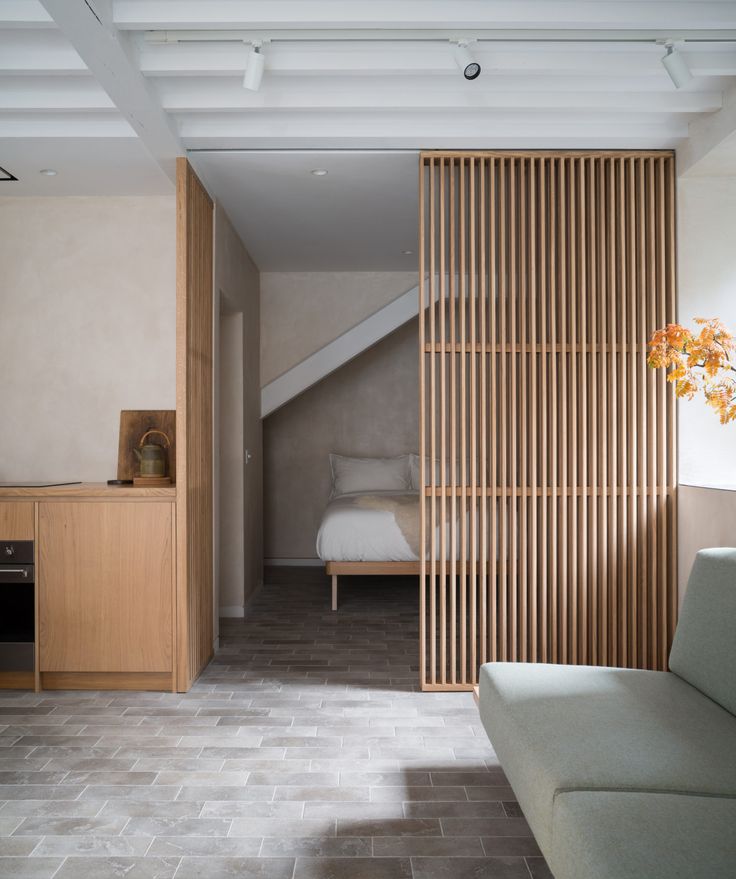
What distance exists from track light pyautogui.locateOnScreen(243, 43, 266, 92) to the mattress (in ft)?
10.4

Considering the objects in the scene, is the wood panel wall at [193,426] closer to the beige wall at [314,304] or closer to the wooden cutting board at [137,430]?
the wooden cutting board at [137,430]

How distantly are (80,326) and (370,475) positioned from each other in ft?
10.5

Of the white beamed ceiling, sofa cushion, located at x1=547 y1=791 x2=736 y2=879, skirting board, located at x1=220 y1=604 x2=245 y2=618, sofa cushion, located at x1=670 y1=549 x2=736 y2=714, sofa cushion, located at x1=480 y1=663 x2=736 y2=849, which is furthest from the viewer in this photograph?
skirting board, located at x1=220 y1=604 x2=245 y2=618

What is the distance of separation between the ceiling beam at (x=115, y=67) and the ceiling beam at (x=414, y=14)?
11cm

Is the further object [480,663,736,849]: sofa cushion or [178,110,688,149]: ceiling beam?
[178,110,688,149]: ceiling beam

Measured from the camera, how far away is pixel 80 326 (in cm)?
432

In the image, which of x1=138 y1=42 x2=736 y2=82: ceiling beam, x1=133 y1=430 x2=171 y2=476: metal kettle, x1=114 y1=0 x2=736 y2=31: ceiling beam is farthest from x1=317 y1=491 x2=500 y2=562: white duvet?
x1=114 y1=0 x2=736 y2=31: ceiling beam

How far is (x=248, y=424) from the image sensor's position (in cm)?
564

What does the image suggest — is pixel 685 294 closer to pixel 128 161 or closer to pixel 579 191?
pixel 579 191

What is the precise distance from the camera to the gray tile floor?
7.03 ft

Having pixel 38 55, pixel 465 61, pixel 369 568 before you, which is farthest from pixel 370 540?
pixel 38 55

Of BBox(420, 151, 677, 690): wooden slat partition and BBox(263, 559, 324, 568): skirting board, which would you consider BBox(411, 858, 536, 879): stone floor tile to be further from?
BBox(263, 559, 324, 568): skirting board

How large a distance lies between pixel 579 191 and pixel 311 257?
9.10ft

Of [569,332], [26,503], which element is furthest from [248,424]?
[569,332]
